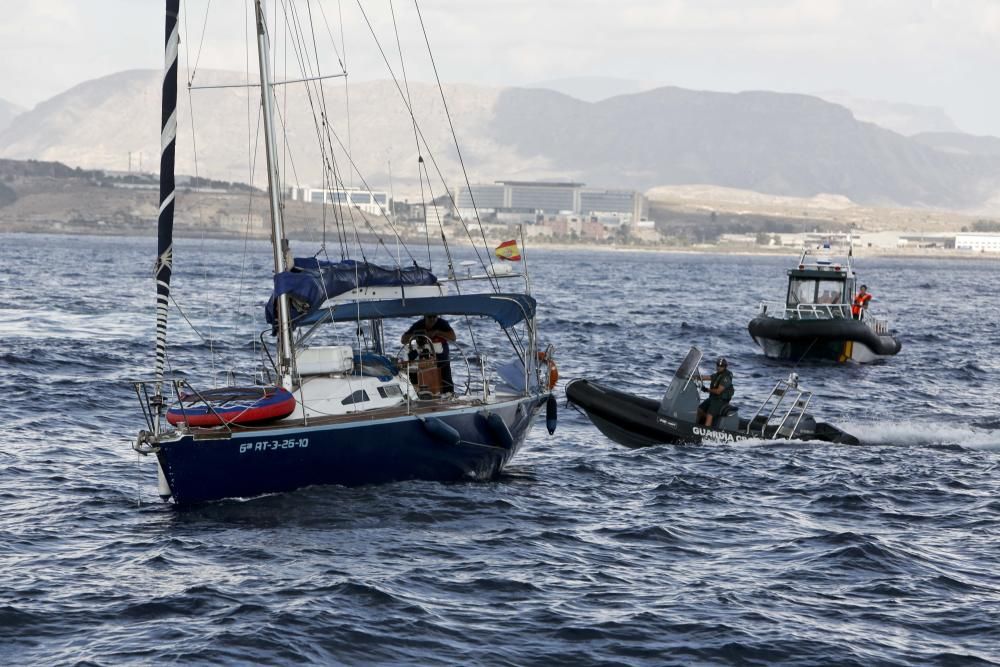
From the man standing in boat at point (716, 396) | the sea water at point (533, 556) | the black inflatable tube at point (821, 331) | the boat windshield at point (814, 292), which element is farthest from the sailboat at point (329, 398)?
the boat windshield at point (814, 292)

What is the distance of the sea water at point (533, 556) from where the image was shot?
43.6 ft

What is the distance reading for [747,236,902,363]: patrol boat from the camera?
41.9 m

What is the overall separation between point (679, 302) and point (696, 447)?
5514 centimetres

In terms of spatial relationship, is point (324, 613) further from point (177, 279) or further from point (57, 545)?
point (177, 279)

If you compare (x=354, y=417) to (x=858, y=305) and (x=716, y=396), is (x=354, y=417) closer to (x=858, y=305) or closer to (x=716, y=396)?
(x=716, y=396)

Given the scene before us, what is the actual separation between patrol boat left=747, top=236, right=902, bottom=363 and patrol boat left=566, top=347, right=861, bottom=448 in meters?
17.0

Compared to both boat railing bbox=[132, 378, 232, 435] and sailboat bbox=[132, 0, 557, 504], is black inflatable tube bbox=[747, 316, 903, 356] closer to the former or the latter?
sailboat bbox=[132, 0, 557, 504]

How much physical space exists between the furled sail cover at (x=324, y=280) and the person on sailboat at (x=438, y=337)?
975mm

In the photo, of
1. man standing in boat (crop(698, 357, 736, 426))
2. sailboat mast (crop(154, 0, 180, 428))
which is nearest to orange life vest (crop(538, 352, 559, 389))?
man standing in boat (crop(698, 357, 736, 426))

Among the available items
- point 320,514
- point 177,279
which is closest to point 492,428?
point 320,514

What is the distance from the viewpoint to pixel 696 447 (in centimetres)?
2427

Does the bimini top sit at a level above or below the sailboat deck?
above

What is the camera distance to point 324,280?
19.4m

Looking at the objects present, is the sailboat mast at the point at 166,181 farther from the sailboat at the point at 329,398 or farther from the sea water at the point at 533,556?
the sea water at the point at 533,556
